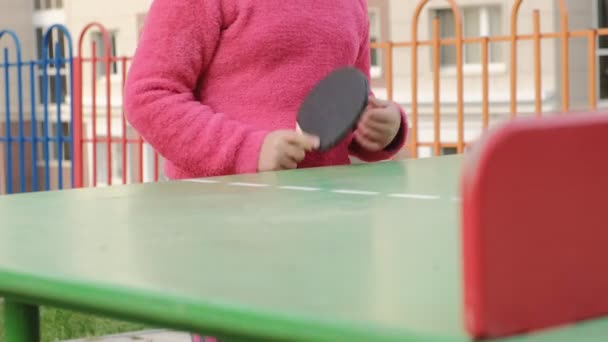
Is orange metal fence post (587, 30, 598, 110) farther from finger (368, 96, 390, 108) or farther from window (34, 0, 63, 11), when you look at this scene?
window (34, 0, 63, 11)

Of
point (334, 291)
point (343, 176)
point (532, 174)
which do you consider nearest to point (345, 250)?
point (334, 291)

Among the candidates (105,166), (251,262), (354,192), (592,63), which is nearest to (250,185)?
(354,192)

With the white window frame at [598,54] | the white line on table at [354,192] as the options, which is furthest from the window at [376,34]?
the white line on table at [354,192]

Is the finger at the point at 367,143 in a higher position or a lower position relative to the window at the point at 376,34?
lower

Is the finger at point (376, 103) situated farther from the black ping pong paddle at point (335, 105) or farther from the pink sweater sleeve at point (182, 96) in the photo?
the pink sweater sleeve at point (182, 96)

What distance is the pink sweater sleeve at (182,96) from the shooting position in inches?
78.2

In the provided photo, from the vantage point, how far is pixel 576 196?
69 cm

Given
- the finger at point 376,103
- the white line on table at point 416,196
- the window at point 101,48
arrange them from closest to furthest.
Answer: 1. the white line on table at point 416,196
2. the finger at point 376,103
3. the window at point 101,48

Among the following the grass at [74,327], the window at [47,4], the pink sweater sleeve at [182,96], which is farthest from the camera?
the window at [47,4]

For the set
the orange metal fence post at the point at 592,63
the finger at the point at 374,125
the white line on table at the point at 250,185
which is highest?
the orange metal fence post at the point at 592,63

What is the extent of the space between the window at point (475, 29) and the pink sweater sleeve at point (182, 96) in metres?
12.3

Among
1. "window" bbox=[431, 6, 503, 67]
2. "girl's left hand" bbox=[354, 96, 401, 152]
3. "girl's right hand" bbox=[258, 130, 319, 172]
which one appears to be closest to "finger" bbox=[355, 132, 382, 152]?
"girl's left hand" bbox=[354, 96, 401, 152]

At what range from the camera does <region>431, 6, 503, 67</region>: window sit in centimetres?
1442

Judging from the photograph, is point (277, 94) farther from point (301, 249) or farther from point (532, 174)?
point (532, 174)
